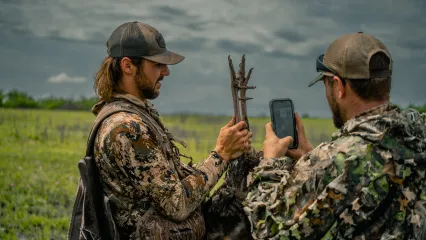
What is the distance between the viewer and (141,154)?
3.70 m

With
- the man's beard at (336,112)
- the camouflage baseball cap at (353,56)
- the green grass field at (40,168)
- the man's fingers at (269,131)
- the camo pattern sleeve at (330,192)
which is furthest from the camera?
the green grass field at (40,168)

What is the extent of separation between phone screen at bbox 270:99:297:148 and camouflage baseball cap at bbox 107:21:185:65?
2.42 feet

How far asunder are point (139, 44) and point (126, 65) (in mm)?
166

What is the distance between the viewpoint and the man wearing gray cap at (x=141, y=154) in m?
3.72

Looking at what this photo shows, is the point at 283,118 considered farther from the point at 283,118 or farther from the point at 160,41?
the point at 160,41

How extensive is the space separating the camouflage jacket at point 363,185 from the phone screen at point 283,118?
64 cm

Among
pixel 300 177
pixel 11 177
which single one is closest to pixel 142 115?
pixel 300 177

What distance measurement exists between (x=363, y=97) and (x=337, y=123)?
0.23 meters

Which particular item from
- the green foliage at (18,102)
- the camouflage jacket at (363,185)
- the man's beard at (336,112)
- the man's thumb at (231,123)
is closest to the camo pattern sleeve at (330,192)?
the camouflage jacket at (363,185)

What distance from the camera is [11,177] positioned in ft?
49.1

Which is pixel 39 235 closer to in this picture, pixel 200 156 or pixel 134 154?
pixel 134 154

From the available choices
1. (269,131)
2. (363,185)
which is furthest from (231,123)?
(363,185)

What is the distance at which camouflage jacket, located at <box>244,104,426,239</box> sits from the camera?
3.22 metres

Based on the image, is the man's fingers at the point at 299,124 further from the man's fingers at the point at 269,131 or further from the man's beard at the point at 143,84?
the man's beard at the point at 143,84
